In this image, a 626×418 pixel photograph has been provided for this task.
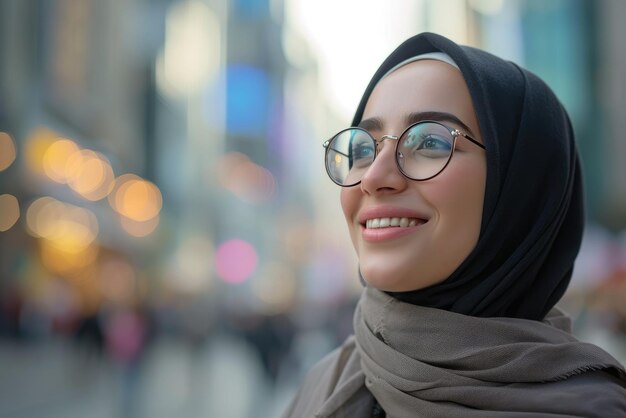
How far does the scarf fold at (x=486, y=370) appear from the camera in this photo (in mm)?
1656

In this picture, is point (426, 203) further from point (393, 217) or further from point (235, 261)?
point (235, 261)

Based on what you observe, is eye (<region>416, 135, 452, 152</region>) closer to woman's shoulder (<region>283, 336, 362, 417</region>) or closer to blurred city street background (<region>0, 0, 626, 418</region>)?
woman's shoulder (<region>283, 336, 362, 417</region>)

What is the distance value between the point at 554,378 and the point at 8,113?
709 inches

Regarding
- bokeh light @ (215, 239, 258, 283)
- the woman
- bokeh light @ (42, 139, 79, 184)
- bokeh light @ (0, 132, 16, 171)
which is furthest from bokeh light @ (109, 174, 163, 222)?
the woman

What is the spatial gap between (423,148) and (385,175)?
12cm

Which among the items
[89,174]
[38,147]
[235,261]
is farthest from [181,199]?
[38,147]

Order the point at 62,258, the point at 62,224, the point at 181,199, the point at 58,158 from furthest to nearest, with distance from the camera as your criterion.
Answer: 1. the point at 181,199
2. the point at 62,258
3. the point at 62,224
4. the point at 58,158

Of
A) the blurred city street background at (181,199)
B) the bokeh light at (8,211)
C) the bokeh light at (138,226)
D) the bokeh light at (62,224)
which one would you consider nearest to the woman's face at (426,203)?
the blurred city street background at (181,199)

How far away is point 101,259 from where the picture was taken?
31.4m

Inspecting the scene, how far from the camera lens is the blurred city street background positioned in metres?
14.0

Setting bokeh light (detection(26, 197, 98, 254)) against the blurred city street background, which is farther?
bokeh light (detection(26, 197, 98, 254))

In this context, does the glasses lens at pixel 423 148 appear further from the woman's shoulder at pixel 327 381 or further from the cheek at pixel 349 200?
the woman's shoulder at pixel 327 381

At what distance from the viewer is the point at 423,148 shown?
1.85 m

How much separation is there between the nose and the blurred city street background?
23.6 feet
